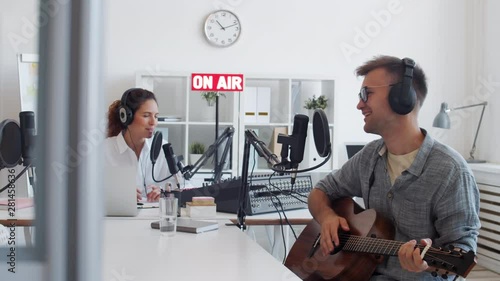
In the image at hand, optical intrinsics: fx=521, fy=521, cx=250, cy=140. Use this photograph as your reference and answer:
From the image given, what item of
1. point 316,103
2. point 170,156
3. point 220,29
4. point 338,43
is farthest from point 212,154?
point 338,43

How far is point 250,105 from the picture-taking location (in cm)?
430

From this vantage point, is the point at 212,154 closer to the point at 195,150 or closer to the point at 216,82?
the point at 195,150

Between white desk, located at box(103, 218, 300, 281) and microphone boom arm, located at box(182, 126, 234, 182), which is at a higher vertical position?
microphone boom arm, located at box(182, 126, 234, 182)

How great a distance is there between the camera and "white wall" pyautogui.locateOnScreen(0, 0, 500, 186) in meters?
4.43

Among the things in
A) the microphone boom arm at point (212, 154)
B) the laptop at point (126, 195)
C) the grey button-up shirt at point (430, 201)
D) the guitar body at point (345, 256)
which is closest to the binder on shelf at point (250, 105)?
the microphone boom arm at point (212, 154)

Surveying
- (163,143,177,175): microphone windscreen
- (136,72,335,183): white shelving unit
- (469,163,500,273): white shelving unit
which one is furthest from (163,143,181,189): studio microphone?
(469,163,500,273): white shelving unit

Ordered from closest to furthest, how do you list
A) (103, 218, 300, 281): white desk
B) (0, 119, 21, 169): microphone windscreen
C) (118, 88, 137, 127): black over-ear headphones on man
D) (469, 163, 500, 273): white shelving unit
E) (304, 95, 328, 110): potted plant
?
(0, 119, 21, 169): microphone windscreen, (103, 218, 300, 281): white desk, (118, 88, 137, 127): black over-ear headphones on man, (469, 163, 500, 273): white shelving unit, (304, 95, 328, 110): potted plant

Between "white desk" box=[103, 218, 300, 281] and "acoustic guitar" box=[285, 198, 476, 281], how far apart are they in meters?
0.29

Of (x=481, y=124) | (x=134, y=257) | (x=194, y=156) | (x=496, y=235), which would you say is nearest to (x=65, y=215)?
(x=134, y=257)

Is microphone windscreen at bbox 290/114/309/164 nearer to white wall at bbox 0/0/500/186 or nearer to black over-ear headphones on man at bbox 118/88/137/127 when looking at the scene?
black over-ear headphones on man at bbox 118/88/137/127

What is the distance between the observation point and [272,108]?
450cm

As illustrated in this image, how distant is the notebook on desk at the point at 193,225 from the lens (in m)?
1.98

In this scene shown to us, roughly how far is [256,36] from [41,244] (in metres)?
4.43

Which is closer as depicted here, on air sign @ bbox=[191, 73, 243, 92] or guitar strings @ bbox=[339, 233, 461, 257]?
guitar strings @ bbox=[339, 233, 461, 257]
